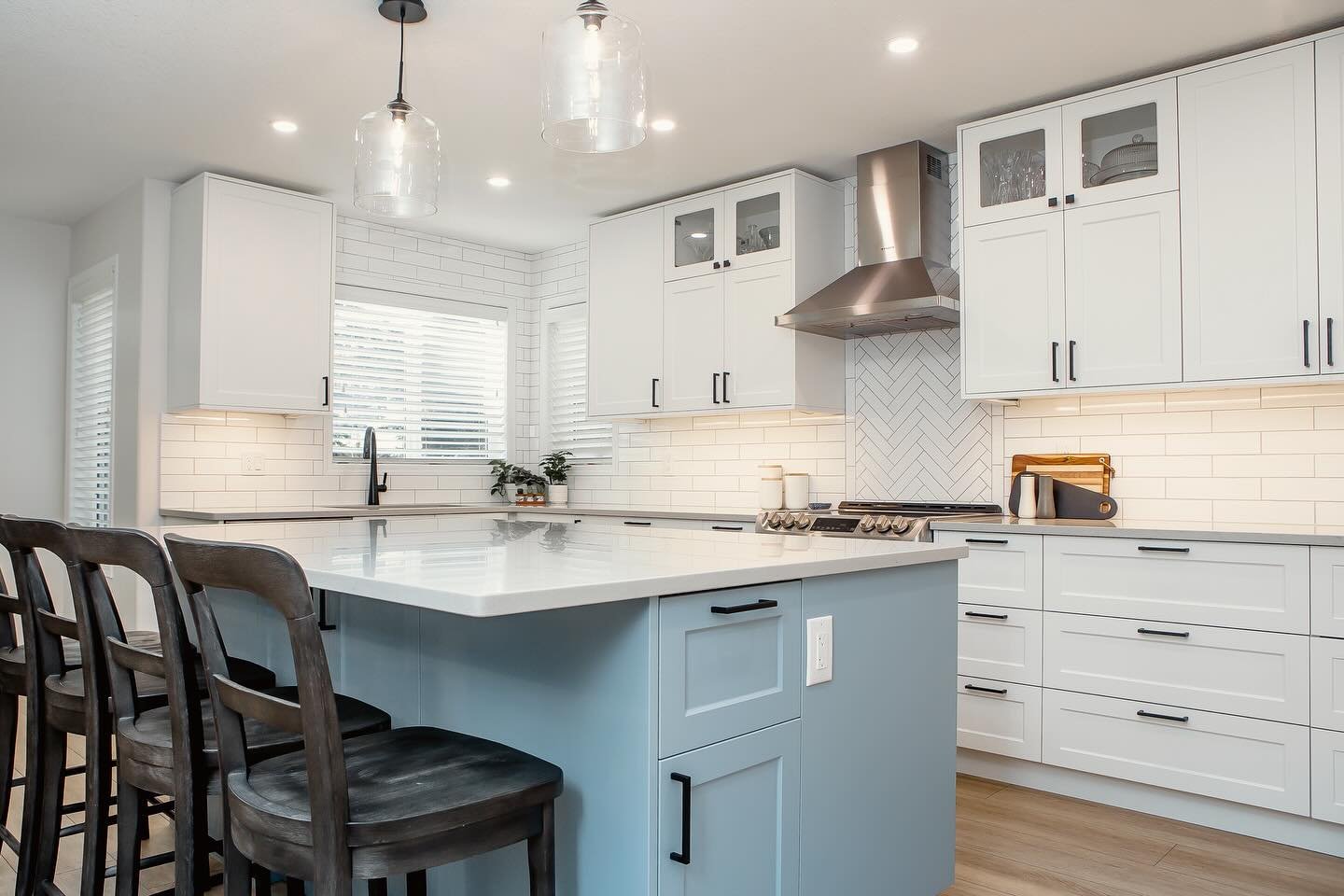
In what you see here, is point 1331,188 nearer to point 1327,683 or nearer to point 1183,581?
point 1183,581

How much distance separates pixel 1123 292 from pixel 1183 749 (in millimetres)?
1627

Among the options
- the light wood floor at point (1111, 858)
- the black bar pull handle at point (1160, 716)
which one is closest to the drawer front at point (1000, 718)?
the light wood floor at point (1111, 858)

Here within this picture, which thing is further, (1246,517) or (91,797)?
(1246,517)

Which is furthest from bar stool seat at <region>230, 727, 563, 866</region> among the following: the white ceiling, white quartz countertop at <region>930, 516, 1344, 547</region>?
white quartz countertop at <region>930, 516, 1344, 547</region>

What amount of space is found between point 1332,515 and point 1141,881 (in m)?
1.58

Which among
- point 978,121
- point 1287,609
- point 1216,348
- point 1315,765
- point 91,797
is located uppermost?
point 978,121

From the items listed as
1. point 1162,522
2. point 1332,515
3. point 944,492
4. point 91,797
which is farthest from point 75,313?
point 1332,515

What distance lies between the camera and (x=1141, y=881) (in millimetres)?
2656

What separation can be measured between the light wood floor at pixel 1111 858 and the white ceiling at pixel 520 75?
95.4 inches

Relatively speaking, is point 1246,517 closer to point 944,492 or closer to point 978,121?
point 944,492

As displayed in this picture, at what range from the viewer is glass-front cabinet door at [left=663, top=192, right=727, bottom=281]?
16.0 ft

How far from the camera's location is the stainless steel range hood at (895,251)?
4.10 m

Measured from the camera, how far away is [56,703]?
2.10 metres

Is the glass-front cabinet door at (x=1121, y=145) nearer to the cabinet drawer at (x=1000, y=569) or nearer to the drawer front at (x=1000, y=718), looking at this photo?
the cabinet drawer at (x=1000, y=569)
